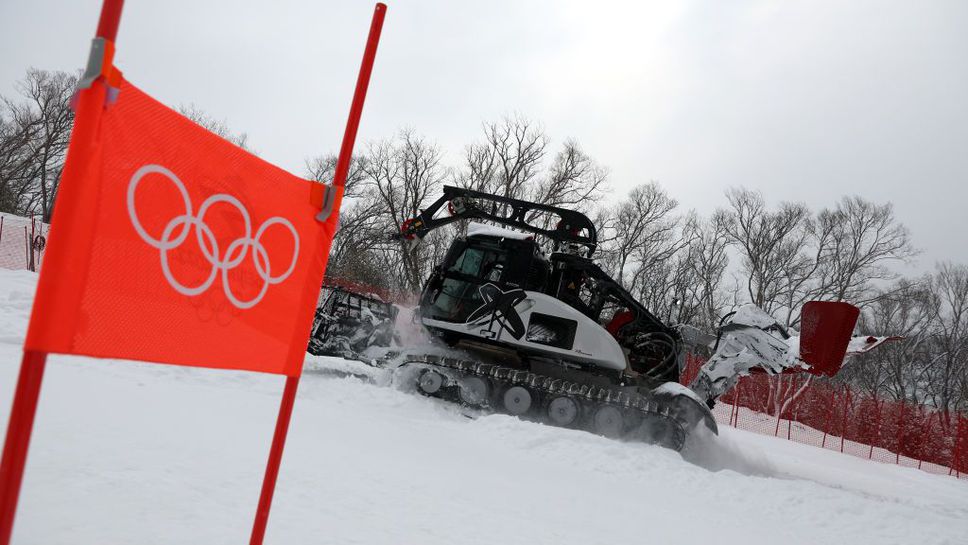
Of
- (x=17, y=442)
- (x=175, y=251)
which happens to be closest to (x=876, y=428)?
(x=175, y=251)

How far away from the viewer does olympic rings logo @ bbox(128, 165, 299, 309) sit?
1.94m

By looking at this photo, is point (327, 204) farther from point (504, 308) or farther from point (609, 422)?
point (609, 422)

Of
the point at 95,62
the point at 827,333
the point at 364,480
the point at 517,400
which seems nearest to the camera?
the point at 95,62

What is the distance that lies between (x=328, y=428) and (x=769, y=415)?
19514mm

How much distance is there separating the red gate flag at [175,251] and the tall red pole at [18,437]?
73 mm

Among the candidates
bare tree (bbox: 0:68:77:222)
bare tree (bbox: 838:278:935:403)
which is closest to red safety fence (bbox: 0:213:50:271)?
bare tree (bbox: 0:68:77:222)

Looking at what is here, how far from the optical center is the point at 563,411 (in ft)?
28.4

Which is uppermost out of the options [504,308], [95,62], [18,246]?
[95,62]

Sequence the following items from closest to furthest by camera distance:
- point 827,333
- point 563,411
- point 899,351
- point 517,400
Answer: point 827,333 → point 563,411 → point 517,400 → point 899,351

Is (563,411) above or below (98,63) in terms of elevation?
below

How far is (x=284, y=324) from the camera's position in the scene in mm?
2518

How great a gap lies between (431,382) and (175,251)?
7.00m

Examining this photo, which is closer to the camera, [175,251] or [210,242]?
[175,251]

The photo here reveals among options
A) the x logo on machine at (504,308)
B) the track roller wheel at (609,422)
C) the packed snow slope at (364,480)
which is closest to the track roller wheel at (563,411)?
the track roller wheel at (609,422)
